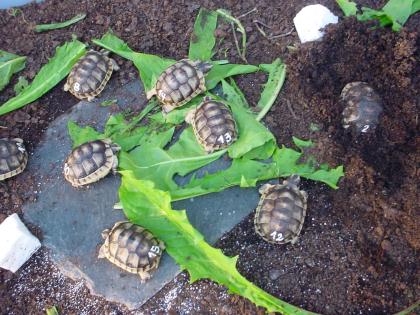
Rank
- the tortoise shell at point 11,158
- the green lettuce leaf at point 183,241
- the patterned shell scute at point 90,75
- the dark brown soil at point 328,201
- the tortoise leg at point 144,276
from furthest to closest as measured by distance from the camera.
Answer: the patterned shell scute at point 90,75
the tortoise shell at point 11,158
the tortoise leg at point 144,276
the dark brown soil at point 328,201
the green lettuce leaf at point 183,241

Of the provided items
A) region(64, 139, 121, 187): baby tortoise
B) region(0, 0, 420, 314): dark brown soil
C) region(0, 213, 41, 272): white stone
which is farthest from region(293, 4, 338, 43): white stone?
region(0, 213, 41, 272): white stone

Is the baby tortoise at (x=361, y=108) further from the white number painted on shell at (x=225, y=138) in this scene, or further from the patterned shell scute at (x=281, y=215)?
the white number painted on shell at (x=225, y=138)

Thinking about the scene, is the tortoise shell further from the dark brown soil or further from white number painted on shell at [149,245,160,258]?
white number painted on shell at [149,245,160,258]

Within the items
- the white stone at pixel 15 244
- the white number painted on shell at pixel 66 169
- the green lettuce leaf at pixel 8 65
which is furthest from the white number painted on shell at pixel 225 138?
the green lettuce leaf at pixel 8 65

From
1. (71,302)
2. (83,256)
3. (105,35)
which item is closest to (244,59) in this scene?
(105,35)

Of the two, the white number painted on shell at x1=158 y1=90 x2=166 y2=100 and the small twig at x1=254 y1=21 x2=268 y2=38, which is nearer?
the white number painted on shell at x1=158 y1=90 x2=166 y2=100

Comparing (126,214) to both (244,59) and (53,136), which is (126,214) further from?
(244,59)
